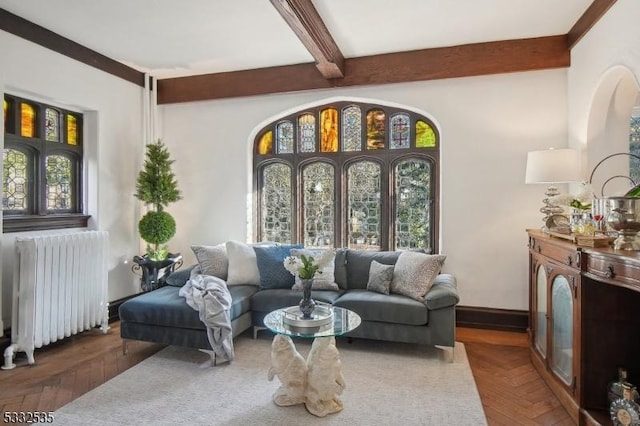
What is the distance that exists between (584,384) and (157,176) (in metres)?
4.55

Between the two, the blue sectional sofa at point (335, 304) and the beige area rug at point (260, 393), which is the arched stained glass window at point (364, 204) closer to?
the blue sectional sofa at point (335, 304)

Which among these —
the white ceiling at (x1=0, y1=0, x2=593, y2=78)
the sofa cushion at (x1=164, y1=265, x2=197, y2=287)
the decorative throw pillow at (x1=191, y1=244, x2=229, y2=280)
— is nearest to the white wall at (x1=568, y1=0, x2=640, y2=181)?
the white ceiling at (x1=0, y1=0, x2=593, y2=78)

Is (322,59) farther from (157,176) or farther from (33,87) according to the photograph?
(33,87)

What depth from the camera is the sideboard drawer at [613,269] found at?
187 cm

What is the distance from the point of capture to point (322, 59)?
13.0 ft

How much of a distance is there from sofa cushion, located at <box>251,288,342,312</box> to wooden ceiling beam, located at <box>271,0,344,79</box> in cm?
240

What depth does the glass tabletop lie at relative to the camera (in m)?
2.57

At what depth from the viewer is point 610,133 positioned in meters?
3.40

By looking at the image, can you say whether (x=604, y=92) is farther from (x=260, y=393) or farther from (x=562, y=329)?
(x=260, y=393)

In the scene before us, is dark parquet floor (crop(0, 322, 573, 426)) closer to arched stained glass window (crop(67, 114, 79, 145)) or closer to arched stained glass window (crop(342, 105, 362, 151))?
arched stained glass window (crop(67, 114, 79, 145))

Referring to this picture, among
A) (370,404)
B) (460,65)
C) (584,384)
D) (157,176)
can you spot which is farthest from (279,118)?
(584,384)

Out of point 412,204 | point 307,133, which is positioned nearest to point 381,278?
point 412,204

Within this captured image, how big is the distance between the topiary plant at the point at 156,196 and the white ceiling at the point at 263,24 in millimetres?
1185

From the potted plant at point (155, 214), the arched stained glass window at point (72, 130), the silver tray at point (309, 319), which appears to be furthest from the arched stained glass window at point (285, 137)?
the silver tray at point (309, 319)
